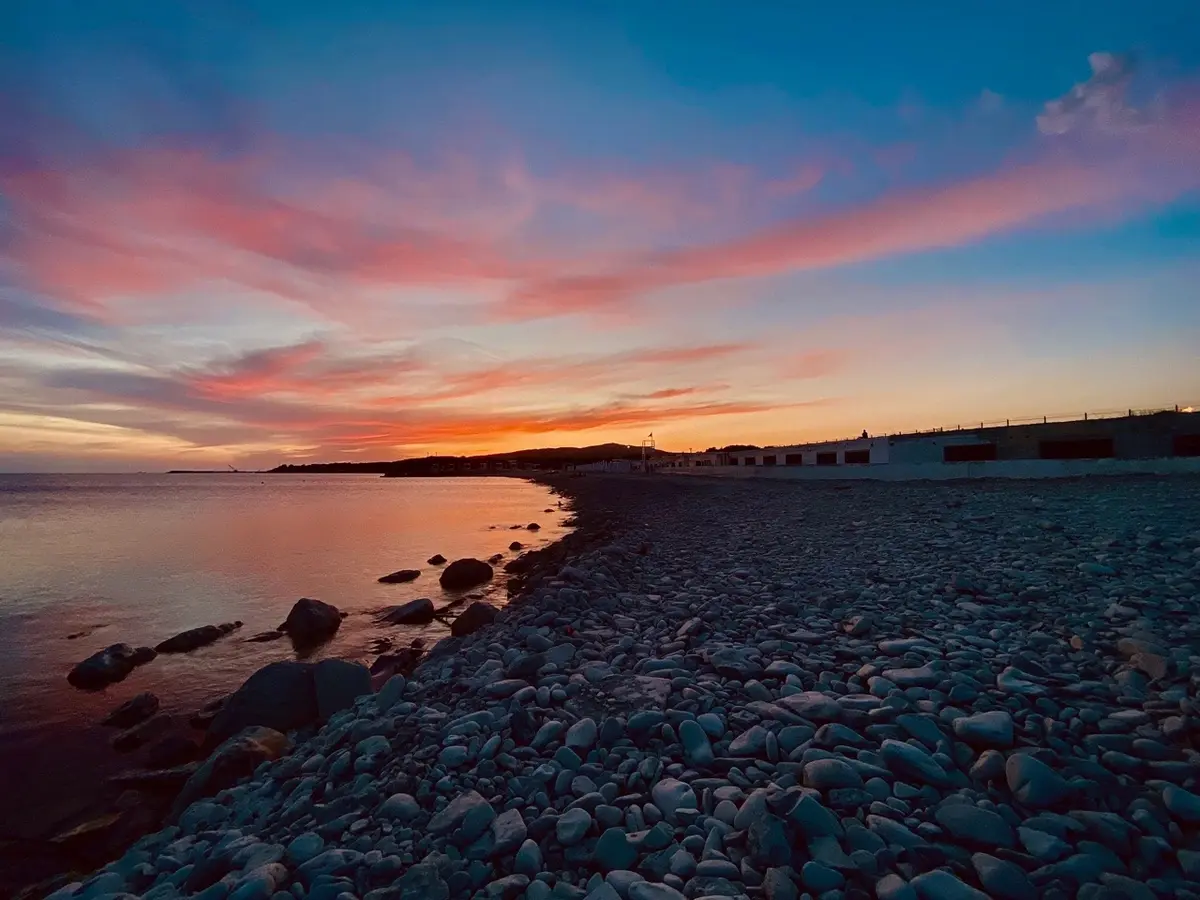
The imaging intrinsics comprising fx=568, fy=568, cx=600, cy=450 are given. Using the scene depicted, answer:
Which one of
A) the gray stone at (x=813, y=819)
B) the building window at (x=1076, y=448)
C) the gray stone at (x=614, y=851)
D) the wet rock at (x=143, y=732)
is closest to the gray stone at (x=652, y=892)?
the gray stone at (x=614, y=851)

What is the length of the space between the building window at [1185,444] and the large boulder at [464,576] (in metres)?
42.9

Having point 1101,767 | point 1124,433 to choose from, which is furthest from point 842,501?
point 1124,433

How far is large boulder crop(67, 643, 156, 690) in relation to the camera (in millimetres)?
10586

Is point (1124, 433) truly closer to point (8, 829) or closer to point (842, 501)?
point (842, 501)

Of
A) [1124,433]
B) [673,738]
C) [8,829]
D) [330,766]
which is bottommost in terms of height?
[8,829]

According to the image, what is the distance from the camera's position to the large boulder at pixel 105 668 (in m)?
10.6

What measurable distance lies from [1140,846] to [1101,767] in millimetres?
795

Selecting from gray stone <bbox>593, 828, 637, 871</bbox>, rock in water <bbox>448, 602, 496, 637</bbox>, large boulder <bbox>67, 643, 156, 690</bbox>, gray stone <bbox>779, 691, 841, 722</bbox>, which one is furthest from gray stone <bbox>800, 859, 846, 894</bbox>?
large boulder <bbox>67, 643, 156, 690</bbox>

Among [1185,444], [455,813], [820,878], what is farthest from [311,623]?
[1185,444]

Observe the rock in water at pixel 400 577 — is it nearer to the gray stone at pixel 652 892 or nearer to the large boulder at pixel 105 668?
the large boulder at pixel 105 668

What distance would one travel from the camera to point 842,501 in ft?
82.0

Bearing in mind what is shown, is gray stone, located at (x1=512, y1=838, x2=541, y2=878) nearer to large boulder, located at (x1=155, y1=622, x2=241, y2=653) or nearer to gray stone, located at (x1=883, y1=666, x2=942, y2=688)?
gray stone, located at (x1=883, y1=666, x2=942, y2=688)

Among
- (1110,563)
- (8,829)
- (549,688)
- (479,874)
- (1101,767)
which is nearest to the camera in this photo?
(479,874)

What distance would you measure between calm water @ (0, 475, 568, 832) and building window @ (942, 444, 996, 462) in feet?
101
